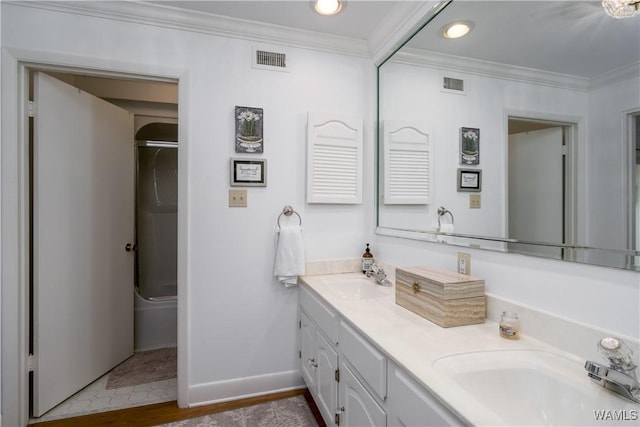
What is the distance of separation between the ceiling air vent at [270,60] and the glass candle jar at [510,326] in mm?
1831

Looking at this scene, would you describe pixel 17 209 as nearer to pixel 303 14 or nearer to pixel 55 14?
pixel 55 14

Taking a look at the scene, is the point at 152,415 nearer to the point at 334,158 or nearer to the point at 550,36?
the point at 334,158

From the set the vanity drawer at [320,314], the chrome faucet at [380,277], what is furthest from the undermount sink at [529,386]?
the chrome faucet at [380,277]

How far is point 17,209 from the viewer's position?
1.63 m

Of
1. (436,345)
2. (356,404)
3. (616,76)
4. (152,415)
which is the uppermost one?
(616,76)

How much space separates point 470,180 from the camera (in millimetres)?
1397

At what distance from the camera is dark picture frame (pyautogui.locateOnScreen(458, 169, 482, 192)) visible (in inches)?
53.1

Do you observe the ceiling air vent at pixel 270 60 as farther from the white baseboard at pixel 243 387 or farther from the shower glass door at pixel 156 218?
the white baseboard at pixel 243 387

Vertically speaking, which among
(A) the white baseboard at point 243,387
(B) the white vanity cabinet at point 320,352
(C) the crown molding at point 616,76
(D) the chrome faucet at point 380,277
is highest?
(C) the crown molding at point 616,76

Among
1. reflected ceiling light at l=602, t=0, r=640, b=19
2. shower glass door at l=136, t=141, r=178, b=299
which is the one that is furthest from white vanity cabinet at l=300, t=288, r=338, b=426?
shower glass door at l=136, t=141, r=178, b=299

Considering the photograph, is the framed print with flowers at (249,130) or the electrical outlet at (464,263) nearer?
the electrical outlet at (464,263)

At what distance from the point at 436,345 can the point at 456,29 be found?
142cm

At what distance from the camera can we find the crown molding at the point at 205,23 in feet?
5.46

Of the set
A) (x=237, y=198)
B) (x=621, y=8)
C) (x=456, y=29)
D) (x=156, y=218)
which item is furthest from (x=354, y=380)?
(x=156, y=218)
